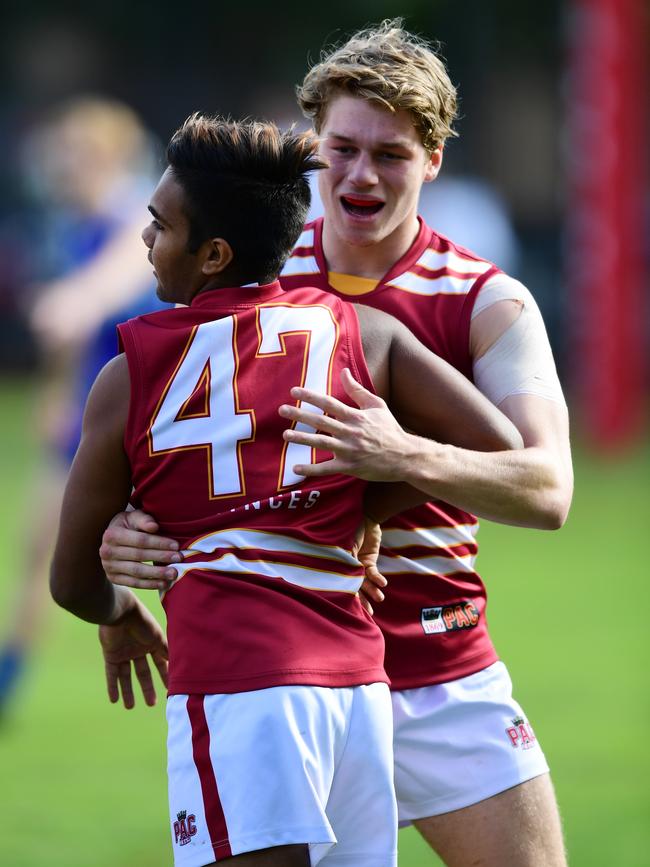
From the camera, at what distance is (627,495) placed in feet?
42.2

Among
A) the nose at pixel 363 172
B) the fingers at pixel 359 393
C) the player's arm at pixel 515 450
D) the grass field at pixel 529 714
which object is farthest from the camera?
the grass field at pixel 529 714

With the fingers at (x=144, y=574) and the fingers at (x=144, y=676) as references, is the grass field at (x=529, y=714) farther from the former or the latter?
the fingers at (x=144, y=574)

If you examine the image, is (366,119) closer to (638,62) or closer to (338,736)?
(338,736)

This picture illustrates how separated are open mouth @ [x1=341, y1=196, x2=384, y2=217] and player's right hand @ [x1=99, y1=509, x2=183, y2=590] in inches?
40.1

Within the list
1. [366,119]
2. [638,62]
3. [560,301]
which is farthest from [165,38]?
[366,119]

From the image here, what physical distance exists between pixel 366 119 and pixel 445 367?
30.0 inches

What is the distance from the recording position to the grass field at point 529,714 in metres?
5.47

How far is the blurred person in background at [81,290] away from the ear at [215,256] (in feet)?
11.5

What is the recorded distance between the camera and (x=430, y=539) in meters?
3.67

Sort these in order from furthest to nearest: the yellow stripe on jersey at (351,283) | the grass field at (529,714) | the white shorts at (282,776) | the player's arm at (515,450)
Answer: the grass field at (529,714) → the yellow stripe on jersey at (351,283) → the player's arm at (515,450) → the white shorts at (282,776)

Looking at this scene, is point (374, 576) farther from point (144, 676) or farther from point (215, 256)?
point (215, 256)

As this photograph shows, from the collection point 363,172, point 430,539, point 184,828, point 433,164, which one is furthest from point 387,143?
point 184,828

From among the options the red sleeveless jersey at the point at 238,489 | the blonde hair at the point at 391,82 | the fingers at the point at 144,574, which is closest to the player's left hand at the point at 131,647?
the fingers at the point at 144,574

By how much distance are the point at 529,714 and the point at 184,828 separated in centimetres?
425
